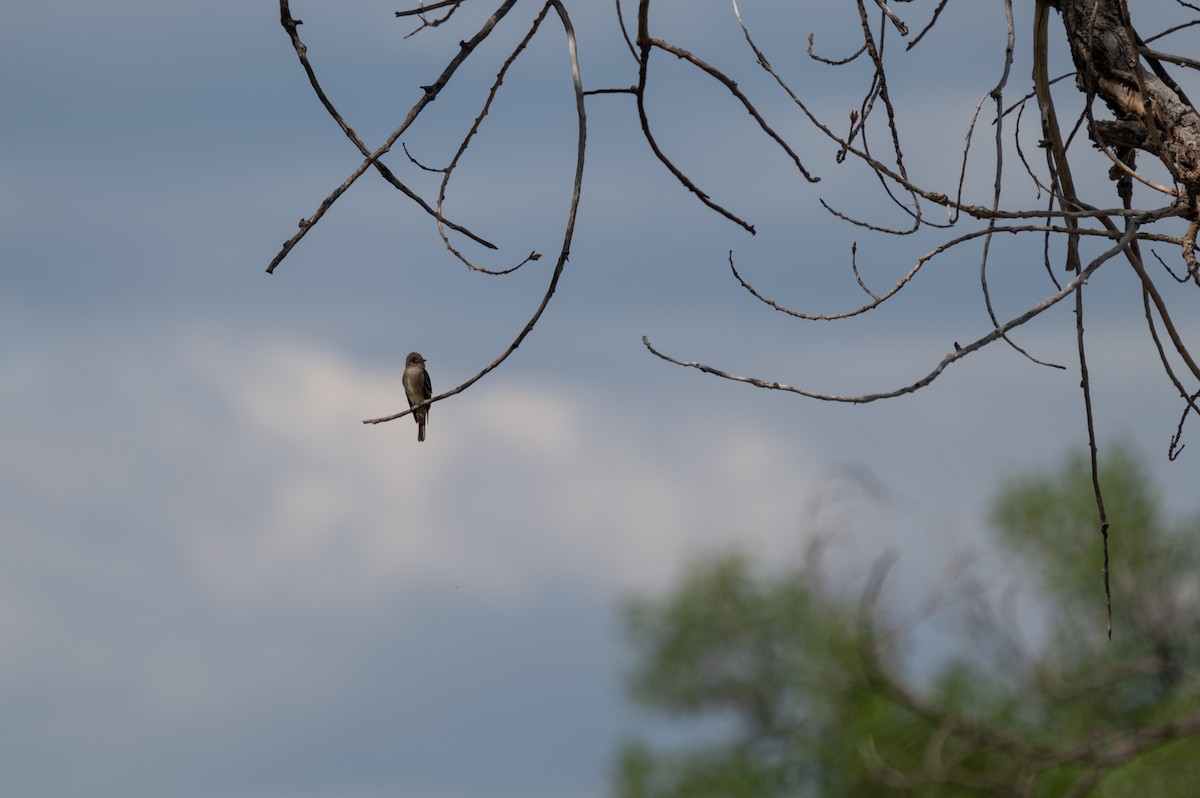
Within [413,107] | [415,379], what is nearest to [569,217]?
[413,107]

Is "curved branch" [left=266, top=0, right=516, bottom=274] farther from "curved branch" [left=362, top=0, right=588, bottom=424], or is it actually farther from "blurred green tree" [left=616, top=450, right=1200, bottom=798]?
"blurred green tree" [left=616, top=450, right=1200, bottom=798]

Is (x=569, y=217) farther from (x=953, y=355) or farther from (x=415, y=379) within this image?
(x=415, y=379)

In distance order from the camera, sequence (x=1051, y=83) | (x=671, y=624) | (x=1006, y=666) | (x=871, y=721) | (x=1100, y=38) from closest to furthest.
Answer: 1. (x=1100, y=38)
2. (x=1051, y=83)
3. (x=1006, y=666)
4. (x=871, y=721)
5. (x=671, y=624)

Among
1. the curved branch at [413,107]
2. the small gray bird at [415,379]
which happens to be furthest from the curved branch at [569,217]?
the small gray bird at [415,379]

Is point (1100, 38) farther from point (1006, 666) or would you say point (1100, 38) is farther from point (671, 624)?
point (671, 624)

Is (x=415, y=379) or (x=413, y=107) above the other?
(x=415, y=379)

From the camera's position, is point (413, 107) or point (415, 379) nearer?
point (413, 107)

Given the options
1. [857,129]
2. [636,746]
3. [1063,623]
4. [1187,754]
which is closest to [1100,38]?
[857,129]

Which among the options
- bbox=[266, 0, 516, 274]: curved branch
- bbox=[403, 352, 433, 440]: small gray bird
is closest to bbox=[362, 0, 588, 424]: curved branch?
bbox=[266, 0, 516, 274]: curved branch

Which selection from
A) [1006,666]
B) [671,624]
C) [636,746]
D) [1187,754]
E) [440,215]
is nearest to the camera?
[440,215]

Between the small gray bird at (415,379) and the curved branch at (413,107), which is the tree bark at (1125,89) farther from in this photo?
the small gray bird at (415,379)

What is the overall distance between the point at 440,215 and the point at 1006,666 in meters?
2.59

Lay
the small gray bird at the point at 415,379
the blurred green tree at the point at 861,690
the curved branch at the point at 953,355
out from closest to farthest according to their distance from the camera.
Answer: the curved branch at the point at 953,355 → the small gray bird at the point at 415,379 → the blurred green tree at the point at 861,690

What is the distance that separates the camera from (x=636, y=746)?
3328cm
